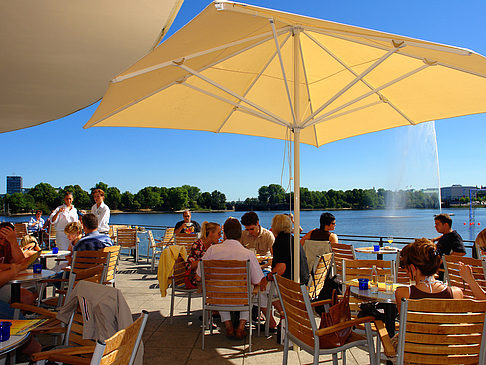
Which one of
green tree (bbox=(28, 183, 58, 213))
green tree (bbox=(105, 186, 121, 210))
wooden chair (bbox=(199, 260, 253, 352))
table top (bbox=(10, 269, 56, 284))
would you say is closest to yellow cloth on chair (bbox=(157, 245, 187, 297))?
wooden chair (bbox=(199, 260, 253, 352))

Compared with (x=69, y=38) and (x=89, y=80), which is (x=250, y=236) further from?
(x=69, y=38)

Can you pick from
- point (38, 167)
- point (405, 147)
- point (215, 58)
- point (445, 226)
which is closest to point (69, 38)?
point (215, 58)

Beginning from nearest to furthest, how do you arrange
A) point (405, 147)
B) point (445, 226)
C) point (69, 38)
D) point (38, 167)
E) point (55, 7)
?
point (55, 7) < point (69, 38) < point (445, 226) < point (405, 147) < point (38, 167)

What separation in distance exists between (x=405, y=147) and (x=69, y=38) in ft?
84.4

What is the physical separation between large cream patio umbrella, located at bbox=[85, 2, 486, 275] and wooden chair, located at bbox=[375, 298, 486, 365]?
5.08ft

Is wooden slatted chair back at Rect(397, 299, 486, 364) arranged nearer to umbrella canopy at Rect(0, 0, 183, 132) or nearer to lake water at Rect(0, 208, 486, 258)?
umbrella canopy at Rect(0, 0, 183, 132)

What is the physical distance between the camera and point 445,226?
5652mm

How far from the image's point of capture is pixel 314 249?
5676 millimetres

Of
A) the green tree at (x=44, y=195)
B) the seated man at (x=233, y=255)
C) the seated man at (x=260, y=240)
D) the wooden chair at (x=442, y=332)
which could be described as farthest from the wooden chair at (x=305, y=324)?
the green tree at (x=44, y=195)

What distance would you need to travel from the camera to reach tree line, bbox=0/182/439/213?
39.4m

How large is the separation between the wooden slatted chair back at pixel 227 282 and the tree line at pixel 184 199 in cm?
3129

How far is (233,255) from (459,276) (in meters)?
2.52

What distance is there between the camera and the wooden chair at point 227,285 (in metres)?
3.89

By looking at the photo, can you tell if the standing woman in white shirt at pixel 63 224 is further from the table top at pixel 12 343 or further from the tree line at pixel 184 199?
the tree line at pixel 184 199
